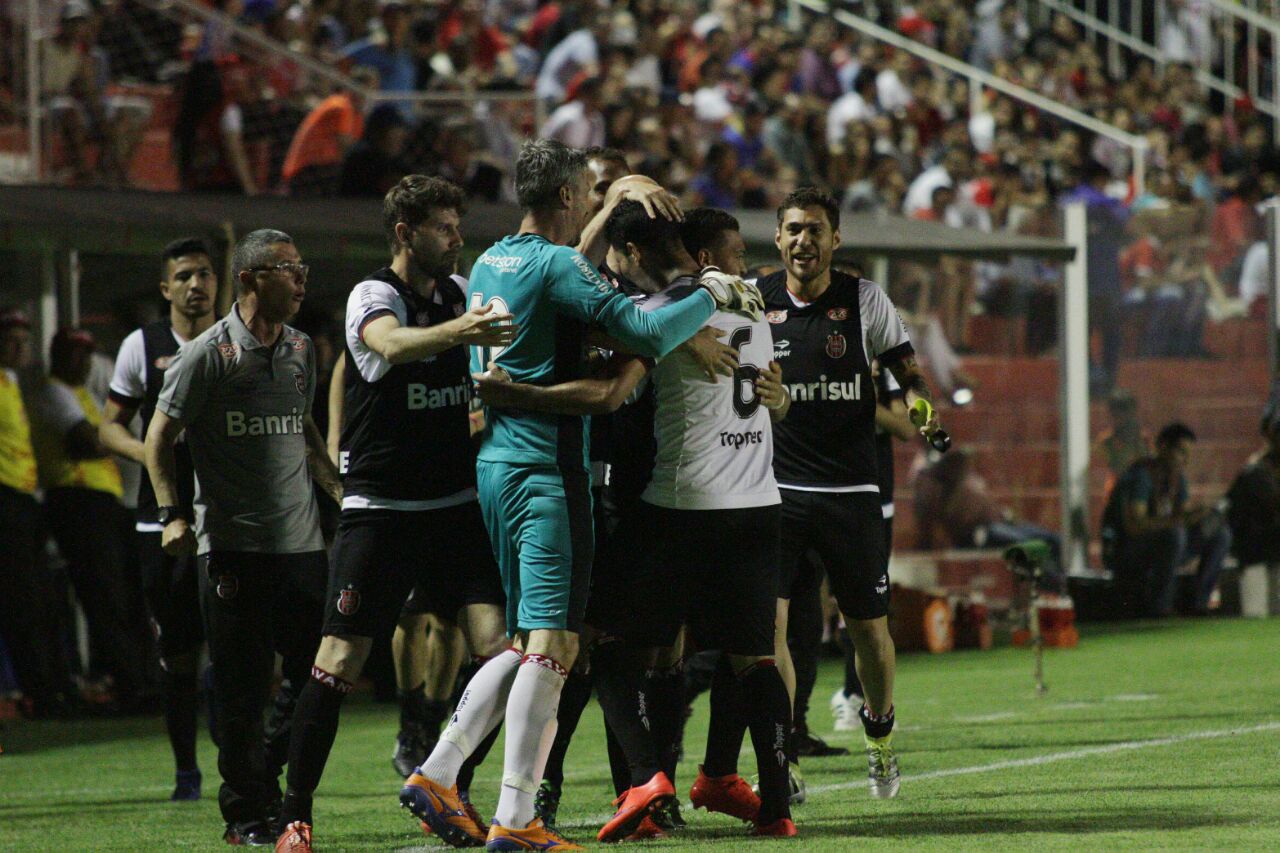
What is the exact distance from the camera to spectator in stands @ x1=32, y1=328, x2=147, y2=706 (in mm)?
12359

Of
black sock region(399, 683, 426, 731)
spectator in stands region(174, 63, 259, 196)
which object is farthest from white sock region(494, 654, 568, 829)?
spectator in stands region(174, 63, 259, 196)

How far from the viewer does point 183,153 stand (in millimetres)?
14461

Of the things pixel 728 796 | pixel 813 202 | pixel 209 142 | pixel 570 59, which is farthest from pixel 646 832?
pixel 570 59

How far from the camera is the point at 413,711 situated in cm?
904

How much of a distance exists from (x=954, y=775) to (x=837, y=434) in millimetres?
1575

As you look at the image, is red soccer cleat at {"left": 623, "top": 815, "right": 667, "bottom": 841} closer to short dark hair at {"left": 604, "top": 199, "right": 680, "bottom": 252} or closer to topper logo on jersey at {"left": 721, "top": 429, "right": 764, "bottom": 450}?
topper logo on jersey at {"left": 721, "top": 429, "right": 764, "bottom": 450}

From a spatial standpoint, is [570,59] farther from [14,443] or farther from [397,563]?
[397,563]

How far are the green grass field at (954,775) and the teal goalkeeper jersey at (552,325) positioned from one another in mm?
1393

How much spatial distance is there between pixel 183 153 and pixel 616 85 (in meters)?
5.23

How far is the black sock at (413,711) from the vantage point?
9.03 metres

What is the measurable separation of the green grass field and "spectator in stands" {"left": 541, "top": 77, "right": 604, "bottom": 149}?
578 centimetres

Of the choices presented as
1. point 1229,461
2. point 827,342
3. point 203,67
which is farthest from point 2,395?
point 1229,461

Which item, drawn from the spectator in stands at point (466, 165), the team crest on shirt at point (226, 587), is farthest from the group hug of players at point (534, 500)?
the spectator in stands at point (466, 165)

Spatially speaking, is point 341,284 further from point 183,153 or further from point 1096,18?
point 1096,18
